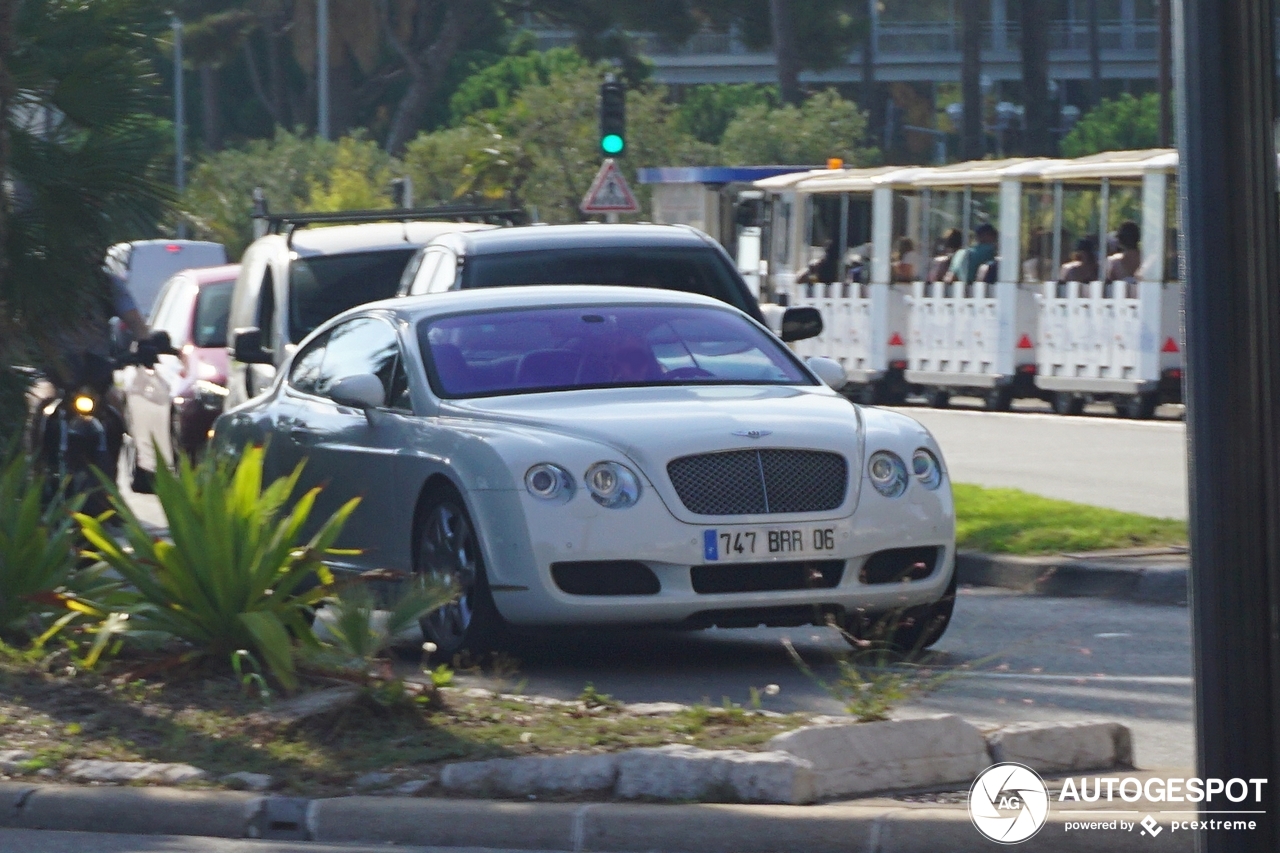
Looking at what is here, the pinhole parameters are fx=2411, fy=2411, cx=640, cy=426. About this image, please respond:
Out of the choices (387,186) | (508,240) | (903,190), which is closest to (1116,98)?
(387,186)

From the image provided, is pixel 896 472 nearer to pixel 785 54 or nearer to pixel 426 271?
pixel 426 271

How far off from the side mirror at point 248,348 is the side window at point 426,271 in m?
0.97

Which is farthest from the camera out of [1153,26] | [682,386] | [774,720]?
[1153,26]

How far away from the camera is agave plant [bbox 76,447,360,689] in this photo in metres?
7.53

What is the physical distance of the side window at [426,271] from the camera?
43.7 feet

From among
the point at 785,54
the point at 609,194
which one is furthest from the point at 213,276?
the point at 785,54

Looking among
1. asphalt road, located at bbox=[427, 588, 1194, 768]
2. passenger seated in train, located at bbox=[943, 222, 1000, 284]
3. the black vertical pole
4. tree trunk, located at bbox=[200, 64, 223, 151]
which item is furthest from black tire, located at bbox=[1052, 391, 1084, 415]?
tree trunk, located at bbox=[200, 64, 223, 151]

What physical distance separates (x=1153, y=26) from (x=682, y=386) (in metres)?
80.8

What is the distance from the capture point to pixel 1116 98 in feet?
289

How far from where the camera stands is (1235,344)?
402 cm

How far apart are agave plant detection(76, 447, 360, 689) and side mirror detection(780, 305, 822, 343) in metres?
5.16

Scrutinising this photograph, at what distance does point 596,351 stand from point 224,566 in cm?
251

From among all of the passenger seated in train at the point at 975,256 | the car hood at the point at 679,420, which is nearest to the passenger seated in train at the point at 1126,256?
the passenger seated in train at the point at 975,256

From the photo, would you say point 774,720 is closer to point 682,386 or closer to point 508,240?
point 682,386
